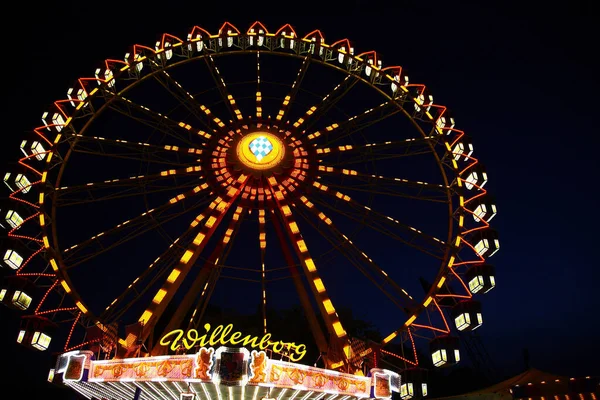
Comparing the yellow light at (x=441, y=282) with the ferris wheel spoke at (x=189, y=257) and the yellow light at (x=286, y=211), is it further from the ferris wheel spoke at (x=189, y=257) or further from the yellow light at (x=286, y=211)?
the ferris wheel spoke at (x=189, y=257)

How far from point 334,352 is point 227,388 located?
359 cm

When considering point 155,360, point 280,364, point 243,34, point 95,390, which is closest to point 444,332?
point 280,364

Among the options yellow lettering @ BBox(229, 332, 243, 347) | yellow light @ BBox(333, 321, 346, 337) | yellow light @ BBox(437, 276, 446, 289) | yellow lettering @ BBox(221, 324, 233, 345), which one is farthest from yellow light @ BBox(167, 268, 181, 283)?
yellow light @ BBox(437, 276, 446, 289)

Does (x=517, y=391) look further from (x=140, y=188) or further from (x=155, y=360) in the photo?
(x=140, y=188)

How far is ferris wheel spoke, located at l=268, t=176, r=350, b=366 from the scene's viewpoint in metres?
15.8

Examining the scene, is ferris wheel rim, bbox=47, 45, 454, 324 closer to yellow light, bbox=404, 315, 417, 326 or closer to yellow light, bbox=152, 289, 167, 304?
yellow light, bbox=404, 315, 417, 326

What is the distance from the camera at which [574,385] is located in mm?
15047

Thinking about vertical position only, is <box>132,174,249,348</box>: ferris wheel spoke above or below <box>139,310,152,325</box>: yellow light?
above

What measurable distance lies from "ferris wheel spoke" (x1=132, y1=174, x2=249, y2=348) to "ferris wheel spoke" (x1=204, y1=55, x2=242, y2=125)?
265cm

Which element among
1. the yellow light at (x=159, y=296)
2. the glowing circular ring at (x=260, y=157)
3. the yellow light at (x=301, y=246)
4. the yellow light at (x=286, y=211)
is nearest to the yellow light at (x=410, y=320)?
the yellow light at (x=301, y=246)

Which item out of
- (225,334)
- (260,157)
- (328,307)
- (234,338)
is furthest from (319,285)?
(260,157)

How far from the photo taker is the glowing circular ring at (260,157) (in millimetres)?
18984

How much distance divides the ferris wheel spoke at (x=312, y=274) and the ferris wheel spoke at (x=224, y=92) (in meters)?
3.05

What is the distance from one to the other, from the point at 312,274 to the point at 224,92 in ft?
27.3
